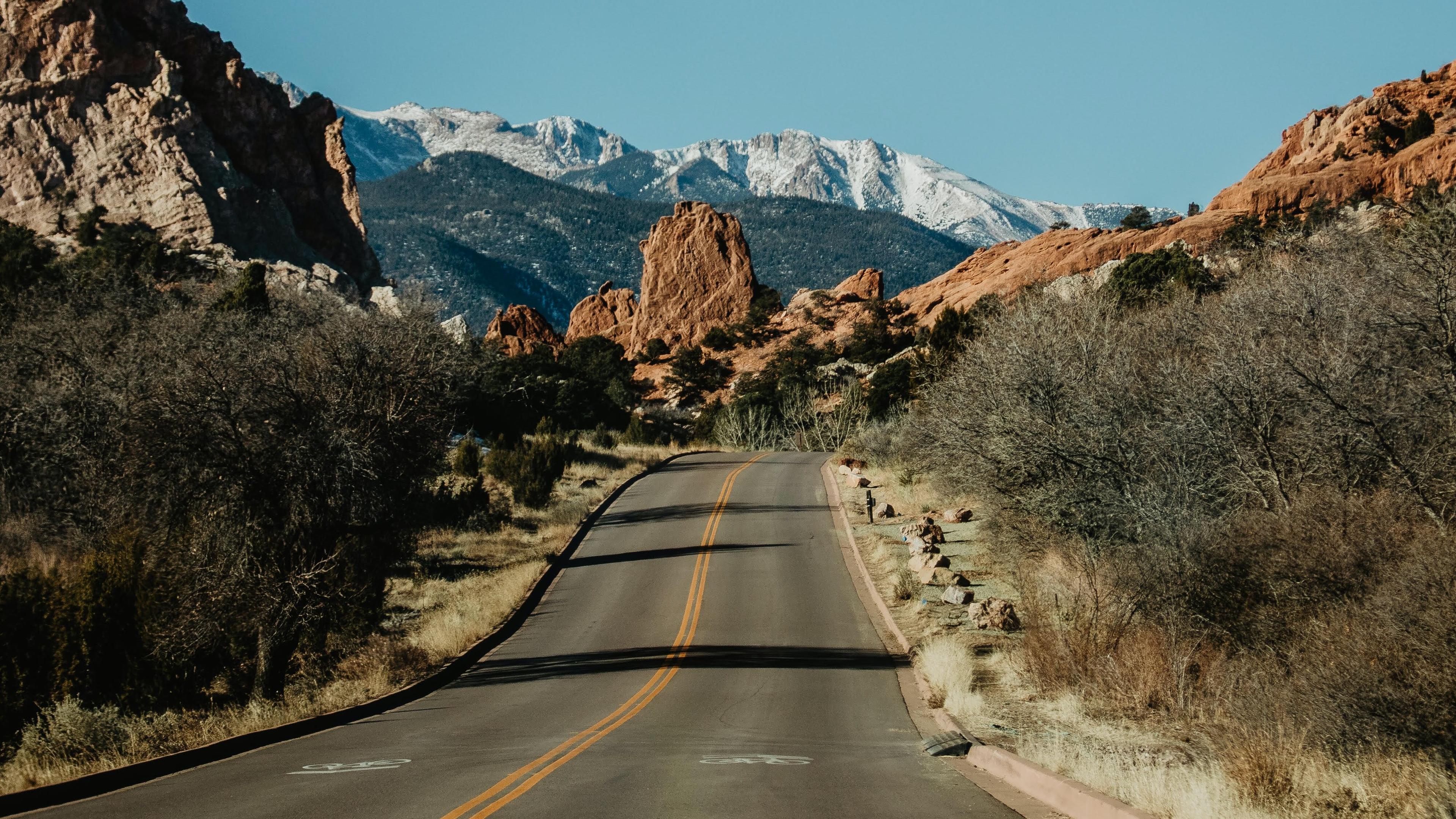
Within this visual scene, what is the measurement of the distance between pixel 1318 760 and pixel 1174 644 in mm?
4099

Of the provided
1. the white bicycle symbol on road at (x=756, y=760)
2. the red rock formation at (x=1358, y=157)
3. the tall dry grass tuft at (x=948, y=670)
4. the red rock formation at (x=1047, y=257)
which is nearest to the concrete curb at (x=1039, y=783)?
the tall dry grass tuft at (x=948, y=670)

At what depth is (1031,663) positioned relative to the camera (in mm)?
13578

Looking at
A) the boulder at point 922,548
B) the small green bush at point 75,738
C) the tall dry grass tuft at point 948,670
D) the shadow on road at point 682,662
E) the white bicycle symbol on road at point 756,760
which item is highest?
the small green bush at point 75,738

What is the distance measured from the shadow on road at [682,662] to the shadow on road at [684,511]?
48.1 feet

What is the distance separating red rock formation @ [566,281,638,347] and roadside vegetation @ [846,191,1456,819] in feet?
261

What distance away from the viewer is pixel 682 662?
17781 mm

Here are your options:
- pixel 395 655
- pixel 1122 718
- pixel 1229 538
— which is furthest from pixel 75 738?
pixel 1229 538

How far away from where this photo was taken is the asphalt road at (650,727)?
7.77m

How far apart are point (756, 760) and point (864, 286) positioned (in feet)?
292

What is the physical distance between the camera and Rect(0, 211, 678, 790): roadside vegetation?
1340 centimetres

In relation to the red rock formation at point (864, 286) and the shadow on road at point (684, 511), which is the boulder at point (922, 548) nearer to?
the shadow on road at point (684, 511)

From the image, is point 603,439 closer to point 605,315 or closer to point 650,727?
point 650,727

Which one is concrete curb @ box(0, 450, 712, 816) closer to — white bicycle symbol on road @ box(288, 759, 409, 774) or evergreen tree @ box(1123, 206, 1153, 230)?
white bicycle symbol on road @ box(288, 759, 409, 774)

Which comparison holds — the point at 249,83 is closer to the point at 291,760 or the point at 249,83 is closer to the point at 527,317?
the point at 527,317
